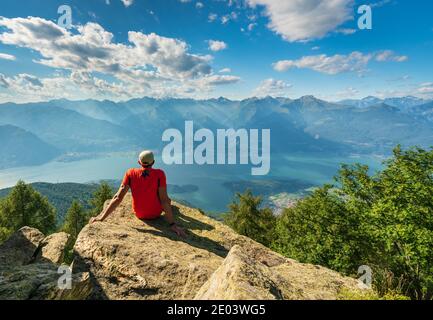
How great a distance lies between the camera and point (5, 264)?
1156cm

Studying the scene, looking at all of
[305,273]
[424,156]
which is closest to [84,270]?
[305,273]

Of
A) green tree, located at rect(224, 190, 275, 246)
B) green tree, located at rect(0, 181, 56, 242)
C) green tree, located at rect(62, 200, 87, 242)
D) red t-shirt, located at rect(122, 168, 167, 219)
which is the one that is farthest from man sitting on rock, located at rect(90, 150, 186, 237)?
green tree, located at rect(62, 200, 87, 242)

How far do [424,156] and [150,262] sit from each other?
92.0 ft

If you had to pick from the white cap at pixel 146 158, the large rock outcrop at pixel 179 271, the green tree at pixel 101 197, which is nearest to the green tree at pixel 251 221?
the green tree at pixel 101 197

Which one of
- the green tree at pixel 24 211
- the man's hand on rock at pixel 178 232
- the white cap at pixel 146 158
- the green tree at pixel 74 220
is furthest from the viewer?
the green tree at pixel 74 220

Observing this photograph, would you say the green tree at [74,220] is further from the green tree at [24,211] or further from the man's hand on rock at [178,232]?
the man's hand on rock at [178,232]

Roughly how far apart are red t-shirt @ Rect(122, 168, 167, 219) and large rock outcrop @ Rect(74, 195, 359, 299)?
0.85 metres

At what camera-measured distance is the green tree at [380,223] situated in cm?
1795

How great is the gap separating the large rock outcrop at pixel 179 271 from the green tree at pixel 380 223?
40.6ft

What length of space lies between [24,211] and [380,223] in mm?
60263

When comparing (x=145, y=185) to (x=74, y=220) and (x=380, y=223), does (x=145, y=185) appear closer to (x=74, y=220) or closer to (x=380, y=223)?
A: (x=380, y=223)

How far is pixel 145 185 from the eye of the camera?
30.7 ft

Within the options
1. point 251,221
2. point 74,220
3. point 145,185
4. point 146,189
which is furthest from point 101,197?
point 145,185

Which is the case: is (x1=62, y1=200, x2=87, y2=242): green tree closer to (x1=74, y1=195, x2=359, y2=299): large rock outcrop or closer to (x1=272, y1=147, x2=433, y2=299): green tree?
(x1=272, y1=147, x2=433, y2=299): green tree
